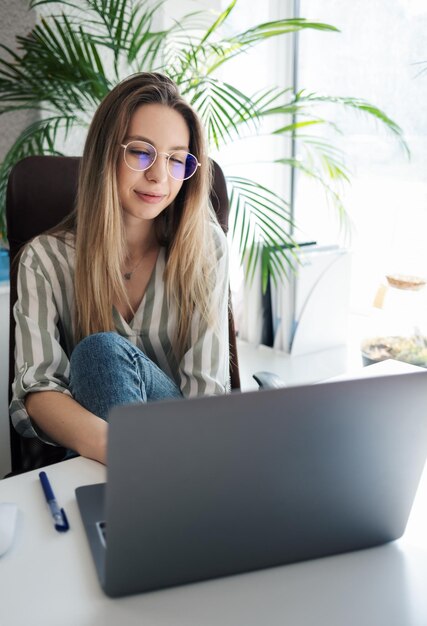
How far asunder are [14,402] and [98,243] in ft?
Result: 1.14

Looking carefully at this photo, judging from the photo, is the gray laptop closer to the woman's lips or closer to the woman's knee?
the woman's knee

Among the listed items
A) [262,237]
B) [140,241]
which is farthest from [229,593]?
[262,237]

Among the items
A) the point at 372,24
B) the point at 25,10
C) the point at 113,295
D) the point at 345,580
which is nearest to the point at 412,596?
the point at 345,580

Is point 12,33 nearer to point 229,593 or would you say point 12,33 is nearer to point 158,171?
point 158,171

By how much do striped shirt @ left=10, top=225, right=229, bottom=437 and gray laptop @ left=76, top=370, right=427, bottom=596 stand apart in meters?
0.54

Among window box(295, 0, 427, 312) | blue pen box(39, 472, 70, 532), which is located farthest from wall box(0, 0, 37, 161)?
blue pen box(39, 472, 70, 532)

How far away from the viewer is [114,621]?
0.60m

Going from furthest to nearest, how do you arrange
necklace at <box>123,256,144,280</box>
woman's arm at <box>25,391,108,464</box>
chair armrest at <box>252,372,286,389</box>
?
necklace at <box>123,256,144,280</box>, chair armrest at <box>252,372,286,389</box>, woman's arm at <box>25,391,108,464</box>

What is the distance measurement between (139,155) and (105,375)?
1.58 feet

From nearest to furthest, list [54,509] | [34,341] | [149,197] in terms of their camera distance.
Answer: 1. [54,509]
2. [34,341]
3. [149,197]

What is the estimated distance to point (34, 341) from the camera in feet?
3.96

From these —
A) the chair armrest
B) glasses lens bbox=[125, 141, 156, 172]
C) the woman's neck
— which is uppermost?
glasses lens bbox=[125, 141, 156, 172]

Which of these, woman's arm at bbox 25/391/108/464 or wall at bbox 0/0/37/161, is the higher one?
wall at bbox 0/0/37/161

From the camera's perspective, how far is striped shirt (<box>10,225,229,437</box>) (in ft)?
3.88
